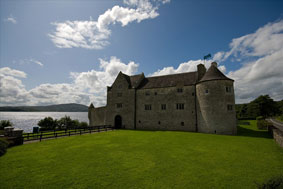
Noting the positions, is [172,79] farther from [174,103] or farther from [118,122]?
[118,122]

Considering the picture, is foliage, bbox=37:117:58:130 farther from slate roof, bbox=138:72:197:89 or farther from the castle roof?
slate roof, bbox=138:72:197:89

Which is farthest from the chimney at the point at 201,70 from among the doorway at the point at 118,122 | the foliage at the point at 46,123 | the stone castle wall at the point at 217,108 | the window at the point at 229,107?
the foliage at the point at 46,123

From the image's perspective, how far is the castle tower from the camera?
23469 mm

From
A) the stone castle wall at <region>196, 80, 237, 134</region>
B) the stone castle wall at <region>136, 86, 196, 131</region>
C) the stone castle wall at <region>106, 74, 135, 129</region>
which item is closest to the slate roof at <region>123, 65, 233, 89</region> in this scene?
the stone castle wall at <region>136, 86, 196, 131</region>

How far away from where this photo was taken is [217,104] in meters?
24.1

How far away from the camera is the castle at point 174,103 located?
79.1 ft

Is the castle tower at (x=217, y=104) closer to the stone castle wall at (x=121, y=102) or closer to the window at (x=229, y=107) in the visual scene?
the window at (x=229, y=107)

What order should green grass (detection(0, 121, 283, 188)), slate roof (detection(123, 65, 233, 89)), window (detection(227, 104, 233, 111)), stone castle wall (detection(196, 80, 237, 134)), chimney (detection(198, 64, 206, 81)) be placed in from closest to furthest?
green grass (detection(0, 121, 283, 188))
stone castle wall (detection(196, 80, 237, 134))
window (detection(227, 104, 233, 111))
slate roof (detection(123, 65, 233, 89))
chimney (detection(198, 64, 206, 81))

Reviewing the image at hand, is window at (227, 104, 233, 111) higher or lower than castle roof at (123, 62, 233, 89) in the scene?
lower

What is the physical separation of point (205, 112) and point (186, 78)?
9.01 m

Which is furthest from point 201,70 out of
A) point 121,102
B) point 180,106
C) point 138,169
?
point 138,169

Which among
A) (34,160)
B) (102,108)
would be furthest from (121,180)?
(102,108)

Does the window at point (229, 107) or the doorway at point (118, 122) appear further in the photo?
the doorway at point (118, 122)

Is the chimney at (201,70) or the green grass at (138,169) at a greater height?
the chimney at (201,70)
